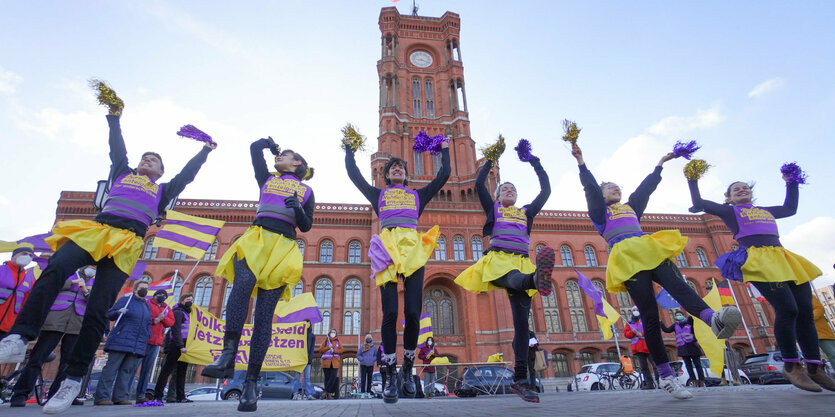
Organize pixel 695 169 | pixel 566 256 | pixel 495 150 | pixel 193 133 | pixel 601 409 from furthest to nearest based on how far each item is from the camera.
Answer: pixel 566 256, pixel 495 150, pixel 695 169, pixel 193 133, pixel 601 409

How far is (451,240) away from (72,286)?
2107 centimetres

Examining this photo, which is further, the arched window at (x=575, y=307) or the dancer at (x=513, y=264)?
the arched window at (x=575, y=307)

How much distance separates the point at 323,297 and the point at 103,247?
22314mm

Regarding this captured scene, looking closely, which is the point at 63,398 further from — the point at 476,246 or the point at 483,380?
the point at 476,246

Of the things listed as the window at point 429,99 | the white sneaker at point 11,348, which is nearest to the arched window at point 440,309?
the window at point 429,99

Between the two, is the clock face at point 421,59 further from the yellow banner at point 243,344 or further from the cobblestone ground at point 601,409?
the cobblestone ground at point 601,409

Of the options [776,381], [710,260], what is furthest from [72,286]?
[710,260]

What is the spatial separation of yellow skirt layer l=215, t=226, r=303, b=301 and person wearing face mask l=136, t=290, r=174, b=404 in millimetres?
4414

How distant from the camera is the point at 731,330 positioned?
2740mm

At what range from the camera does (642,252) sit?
11.9ft

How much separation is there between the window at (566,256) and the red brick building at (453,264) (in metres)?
0.08

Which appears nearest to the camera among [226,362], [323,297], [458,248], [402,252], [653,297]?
[226,362]

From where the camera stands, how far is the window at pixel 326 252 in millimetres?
25688

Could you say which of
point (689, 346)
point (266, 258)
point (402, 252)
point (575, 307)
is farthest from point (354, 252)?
point (266, 258)
